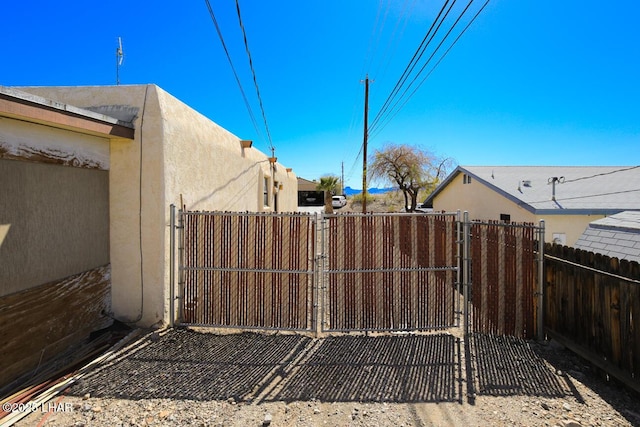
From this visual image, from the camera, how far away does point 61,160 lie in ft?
13.2

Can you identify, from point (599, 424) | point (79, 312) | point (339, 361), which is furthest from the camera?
point (79, 312)

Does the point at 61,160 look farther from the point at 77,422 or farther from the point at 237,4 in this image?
the point at 237,4

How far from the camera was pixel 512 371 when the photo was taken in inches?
148

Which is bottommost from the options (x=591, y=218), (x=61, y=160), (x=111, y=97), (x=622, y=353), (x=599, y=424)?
(x=599, y=424)

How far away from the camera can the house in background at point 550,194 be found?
9.53 metres

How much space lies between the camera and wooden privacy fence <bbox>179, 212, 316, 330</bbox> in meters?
4.74

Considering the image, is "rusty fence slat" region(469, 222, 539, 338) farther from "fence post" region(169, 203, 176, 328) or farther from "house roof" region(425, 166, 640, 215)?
"house roof" region(425, 166, 640, 215)

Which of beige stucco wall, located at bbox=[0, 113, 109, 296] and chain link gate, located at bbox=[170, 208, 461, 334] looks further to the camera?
chain link gate, located at bbox=[170, 208, 461, 334]

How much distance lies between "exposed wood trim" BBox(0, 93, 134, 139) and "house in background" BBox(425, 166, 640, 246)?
35.4ft

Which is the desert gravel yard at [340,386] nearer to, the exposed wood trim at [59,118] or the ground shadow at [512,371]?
the ground shadow at [512,371]

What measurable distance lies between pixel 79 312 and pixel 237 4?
5.65 m

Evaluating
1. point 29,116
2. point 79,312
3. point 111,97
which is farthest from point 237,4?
point 79,312

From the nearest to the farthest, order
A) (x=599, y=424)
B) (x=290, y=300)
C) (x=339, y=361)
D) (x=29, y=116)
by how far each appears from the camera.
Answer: (x=599, y=424)
(x=29, y=116)
(x=339, y=361)
(x=290, y=300)

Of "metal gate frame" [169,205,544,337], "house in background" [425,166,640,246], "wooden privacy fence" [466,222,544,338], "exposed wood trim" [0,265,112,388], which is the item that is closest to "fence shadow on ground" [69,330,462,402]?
"metal gate frame" [169,205,544,337]
